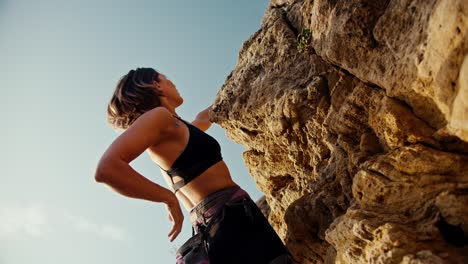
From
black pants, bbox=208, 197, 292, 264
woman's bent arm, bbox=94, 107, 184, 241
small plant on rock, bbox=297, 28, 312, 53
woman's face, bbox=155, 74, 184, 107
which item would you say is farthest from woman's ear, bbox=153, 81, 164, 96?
small plant on rock, bbox=297, 28, 312, 53

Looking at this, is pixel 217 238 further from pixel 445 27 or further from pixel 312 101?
pixel 445 27

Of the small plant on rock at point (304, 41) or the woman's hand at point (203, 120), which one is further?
the woman's hand at point (203, 120)

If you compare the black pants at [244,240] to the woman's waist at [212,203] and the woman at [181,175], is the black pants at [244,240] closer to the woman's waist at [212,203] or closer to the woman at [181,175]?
the woman at [181,175]

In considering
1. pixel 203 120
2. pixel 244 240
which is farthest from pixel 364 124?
pixel 203 120

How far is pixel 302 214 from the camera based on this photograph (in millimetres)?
5316

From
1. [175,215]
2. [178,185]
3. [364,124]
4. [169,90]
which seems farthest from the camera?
[169,90]

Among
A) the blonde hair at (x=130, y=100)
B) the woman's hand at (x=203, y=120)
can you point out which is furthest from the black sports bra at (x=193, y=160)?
the woman's hand at (x=203, y=120)

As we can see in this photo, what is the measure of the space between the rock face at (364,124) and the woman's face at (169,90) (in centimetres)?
130

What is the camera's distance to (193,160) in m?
4.51

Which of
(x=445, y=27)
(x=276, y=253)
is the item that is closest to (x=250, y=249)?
(x=276, y=253)

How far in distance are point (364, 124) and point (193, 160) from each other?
2.17 m

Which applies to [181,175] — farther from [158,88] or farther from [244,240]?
[158,88]

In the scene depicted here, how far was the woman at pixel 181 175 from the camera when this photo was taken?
3705mm

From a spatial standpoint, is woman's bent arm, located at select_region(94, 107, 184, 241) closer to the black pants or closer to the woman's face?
the black pants
